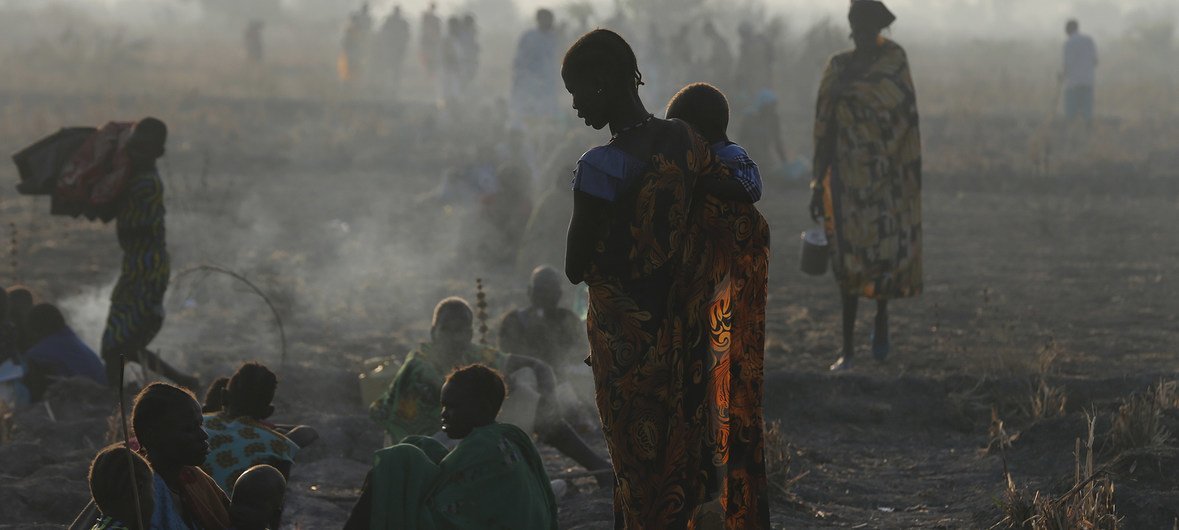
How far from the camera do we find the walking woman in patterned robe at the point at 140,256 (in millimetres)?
7293

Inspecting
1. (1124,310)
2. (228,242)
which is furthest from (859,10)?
(228,242)

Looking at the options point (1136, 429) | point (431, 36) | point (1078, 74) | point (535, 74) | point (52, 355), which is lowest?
point (1136, 429)

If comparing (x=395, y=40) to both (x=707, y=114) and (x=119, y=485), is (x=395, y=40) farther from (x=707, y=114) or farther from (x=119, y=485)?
(x=119, y=485)

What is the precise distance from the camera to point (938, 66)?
118 ft

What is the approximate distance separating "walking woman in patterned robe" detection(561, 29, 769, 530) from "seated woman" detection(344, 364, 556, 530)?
13.4 inches

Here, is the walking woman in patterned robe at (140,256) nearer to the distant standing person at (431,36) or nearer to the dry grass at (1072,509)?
the dry grass at (1072,509)

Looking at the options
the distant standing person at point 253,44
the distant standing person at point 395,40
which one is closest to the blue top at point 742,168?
the distant standing person at point 395,40

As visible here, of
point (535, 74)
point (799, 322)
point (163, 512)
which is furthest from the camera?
point (535, 74)

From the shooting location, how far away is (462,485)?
3.97 m

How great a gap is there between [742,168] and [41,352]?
5075mm

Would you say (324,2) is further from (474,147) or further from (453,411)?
(453,411)

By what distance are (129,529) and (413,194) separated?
1315 centimetres

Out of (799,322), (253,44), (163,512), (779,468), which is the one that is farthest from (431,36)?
(163,512)

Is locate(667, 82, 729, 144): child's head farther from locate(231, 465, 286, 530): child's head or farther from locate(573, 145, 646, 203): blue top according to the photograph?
locate(231, 465, 286, 530): child's head
